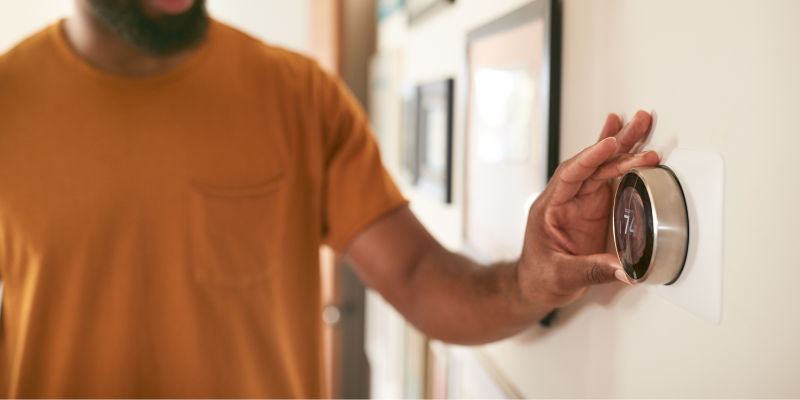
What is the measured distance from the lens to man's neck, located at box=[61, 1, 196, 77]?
35.5 inches

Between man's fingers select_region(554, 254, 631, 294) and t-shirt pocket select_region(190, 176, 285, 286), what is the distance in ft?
2.01

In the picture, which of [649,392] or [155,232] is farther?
[155,232]

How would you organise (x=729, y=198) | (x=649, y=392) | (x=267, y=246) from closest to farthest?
(x=729, y=198) → (x=649, y=392) → (x=267, y=246)

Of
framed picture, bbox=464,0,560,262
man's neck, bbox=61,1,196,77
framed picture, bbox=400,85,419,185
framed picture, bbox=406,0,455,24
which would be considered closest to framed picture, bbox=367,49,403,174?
framed picture, bbox=400,85,419,185

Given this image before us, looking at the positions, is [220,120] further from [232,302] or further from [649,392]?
[649,392]

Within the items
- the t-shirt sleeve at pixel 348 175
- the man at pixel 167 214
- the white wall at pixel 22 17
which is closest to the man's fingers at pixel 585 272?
the man at pixel 167 214

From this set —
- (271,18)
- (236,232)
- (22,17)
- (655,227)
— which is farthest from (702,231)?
(22,17)

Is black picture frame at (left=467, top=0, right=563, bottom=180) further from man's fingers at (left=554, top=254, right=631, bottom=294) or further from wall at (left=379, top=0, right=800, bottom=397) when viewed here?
man's fingers at (left=554, top=254, right=631, bottom=294)

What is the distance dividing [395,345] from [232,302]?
0.74 meters

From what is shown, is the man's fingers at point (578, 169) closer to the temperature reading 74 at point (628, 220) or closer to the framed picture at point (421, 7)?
the temperature reading 74 at point (628, 220)

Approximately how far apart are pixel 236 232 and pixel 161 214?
136mm

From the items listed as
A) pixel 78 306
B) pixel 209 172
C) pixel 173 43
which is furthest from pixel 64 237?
pixel 173 43

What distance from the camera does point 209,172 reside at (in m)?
0.91

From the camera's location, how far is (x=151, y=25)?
0.87 meters
